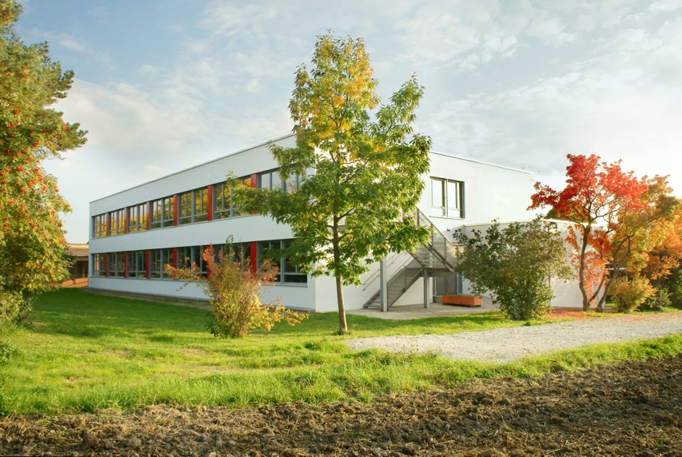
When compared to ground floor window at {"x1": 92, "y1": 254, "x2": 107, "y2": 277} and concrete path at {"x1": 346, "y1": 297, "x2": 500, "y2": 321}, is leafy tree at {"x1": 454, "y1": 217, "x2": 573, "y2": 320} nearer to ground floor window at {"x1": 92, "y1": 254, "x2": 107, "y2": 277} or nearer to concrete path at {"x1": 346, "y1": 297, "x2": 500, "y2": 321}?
concrete path at {"x1": 346, "y1": 297, "x2": 500, "y2": 321}

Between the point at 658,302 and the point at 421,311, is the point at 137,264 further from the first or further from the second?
the point at 658,302

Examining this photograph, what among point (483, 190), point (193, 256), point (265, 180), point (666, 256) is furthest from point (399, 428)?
point (193, 256)

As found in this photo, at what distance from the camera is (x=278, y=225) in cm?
2214

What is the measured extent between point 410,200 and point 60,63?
54.3 ft

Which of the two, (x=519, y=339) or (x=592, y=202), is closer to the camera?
(x=519, y=339)

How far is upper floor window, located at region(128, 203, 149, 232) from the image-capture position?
114 ft

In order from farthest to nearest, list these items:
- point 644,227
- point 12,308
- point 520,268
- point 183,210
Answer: point 183,210, point 644,227, point 520,268, point 12,308

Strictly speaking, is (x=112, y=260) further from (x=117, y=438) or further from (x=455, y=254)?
(x=117, y=438)

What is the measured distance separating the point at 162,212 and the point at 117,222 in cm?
914

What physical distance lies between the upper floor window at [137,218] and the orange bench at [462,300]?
67.5 feet

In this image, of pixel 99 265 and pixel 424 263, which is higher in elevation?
pixel 99 265

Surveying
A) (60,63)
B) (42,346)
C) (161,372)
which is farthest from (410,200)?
(60,63)

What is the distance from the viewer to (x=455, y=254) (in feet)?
66.3

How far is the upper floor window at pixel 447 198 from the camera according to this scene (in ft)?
82.2
